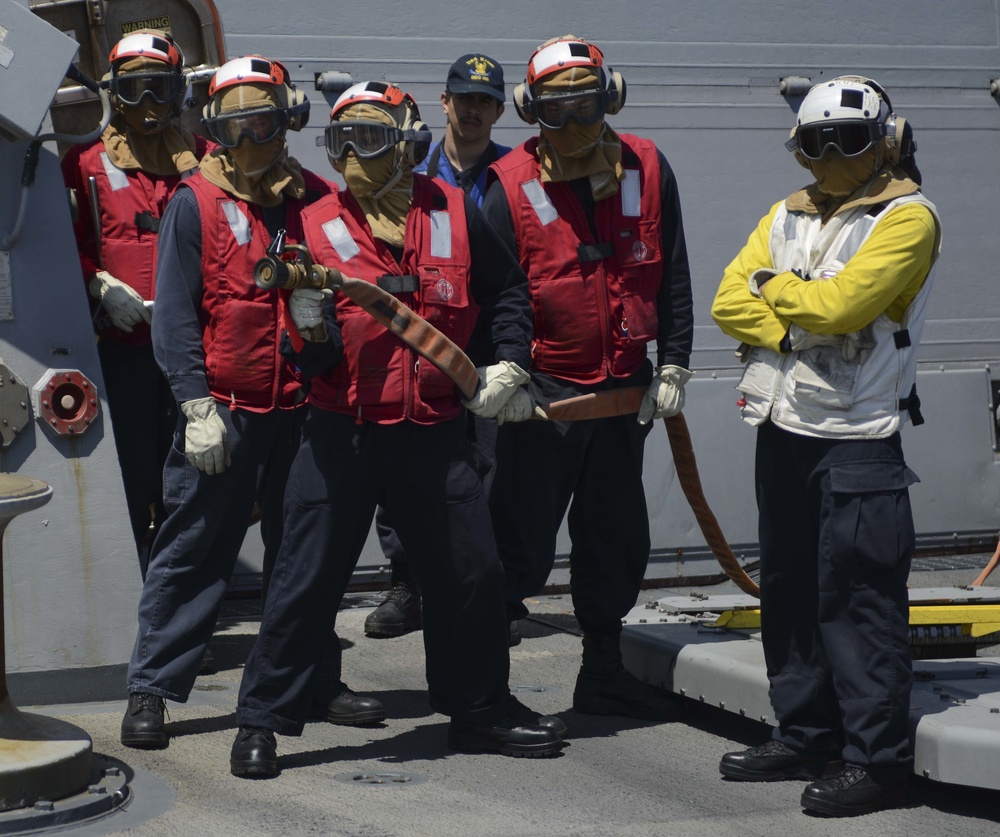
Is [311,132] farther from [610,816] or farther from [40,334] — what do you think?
[610,816]

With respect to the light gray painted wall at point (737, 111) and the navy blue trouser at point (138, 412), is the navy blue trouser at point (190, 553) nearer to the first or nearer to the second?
the navy blue trouser at point (138, 412)

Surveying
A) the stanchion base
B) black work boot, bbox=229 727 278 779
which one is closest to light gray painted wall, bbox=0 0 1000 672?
black work boot, bbox=229 727 278 779

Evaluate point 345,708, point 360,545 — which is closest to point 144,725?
point 345,708

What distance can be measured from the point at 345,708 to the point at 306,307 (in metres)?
1.41

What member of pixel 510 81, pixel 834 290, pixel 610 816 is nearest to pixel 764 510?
pixel 834 290

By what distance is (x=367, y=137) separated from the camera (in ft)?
14.6

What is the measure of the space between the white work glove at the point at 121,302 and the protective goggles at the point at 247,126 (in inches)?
28.9

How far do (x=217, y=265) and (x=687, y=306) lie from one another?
1.56 metres

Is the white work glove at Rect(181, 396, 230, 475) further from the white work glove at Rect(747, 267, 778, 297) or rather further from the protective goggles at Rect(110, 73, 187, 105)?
the white work glove at Rect(747, 267, 778, 297)

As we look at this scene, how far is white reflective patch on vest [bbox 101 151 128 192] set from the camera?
530 cm

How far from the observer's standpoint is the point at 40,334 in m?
4.96

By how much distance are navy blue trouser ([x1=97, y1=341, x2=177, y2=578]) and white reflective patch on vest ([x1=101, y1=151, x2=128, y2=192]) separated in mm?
545

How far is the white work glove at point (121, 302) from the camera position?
5.16m

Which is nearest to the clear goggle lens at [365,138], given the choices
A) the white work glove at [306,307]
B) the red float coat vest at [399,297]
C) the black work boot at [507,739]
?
the red float coat vest at [399,297]
